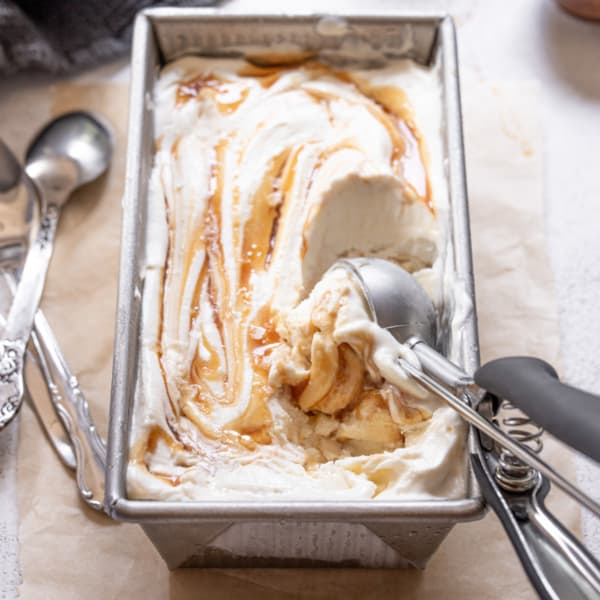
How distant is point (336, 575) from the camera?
1.67 m

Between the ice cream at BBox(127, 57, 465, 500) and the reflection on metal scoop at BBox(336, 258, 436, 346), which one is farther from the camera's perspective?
the reflection on metal scoop at BBox(336, 258, 436, 346)

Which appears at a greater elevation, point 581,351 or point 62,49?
point 62,49

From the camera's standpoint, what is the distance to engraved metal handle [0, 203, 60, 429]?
1.80 m

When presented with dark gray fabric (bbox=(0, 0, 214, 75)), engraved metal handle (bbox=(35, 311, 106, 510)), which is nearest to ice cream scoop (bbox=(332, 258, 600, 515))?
engraved metal handle (bbox=(35, 311, 106, 510))

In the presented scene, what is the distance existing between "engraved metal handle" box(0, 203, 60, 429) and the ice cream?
0.37m

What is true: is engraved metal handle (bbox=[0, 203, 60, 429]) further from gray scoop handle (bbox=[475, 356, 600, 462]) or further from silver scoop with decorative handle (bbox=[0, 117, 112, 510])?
gray scoop handle (bbox=[475, 356, 600, 462])

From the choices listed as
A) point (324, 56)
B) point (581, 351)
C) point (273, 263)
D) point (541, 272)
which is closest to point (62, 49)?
point (324, 56)

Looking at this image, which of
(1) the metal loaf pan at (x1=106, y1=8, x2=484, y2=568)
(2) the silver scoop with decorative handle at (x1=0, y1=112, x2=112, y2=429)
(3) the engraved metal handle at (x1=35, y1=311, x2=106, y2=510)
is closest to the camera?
(1) the metal loaf pan at (x1=106, y1=8, x2=484, y2=568)

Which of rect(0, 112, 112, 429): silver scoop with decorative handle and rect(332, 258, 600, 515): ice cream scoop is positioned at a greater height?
rect(332, 258, 600, 515): ice cream scoop

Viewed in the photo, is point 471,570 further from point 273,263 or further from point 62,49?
point 62,49

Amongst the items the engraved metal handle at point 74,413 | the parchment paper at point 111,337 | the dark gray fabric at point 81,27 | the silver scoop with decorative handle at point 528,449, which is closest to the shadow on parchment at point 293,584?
the parchment paper at point 111,337

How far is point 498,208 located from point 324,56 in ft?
1.71

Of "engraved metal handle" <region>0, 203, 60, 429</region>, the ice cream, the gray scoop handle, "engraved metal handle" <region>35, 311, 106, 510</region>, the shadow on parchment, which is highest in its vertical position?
the gray scoop handle

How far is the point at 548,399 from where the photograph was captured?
3.96ft
